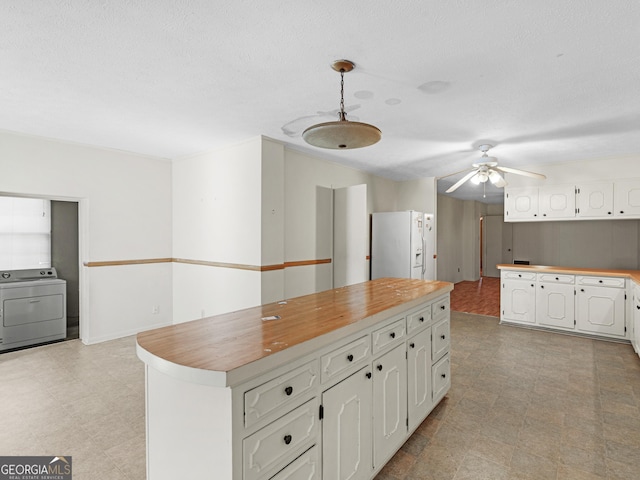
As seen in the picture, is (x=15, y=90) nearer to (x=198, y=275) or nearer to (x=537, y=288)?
(x=198, y=275)

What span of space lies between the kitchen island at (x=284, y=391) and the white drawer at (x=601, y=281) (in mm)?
3536

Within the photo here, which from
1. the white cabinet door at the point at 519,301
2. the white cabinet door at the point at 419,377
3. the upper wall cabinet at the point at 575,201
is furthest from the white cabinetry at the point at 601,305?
the white cabinet door at the point at 419,377

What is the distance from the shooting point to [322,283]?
4.98m

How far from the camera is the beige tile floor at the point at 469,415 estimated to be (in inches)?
79.2

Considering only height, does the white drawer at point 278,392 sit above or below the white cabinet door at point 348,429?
above

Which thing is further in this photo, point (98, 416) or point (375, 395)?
point (98, 416)

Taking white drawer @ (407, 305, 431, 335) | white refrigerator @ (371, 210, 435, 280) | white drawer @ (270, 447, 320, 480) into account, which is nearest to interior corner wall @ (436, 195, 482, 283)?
white refrigerator @ (371, 210, 435, 280)

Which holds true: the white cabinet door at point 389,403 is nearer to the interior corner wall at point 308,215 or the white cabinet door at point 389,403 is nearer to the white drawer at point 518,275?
the interior corner wall at point 308,215

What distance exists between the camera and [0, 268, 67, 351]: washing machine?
3.91m

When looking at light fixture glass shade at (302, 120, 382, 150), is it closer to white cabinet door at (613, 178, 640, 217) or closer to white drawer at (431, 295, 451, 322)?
white drawer at (431, 295, 451, 322)

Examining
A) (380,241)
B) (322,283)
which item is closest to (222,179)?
(322,283)

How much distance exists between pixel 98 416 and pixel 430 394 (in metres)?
2.45

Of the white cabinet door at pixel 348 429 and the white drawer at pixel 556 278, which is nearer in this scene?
the white cabinet door at pixel 348 429

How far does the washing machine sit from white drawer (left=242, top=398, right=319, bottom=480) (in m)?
4.33
